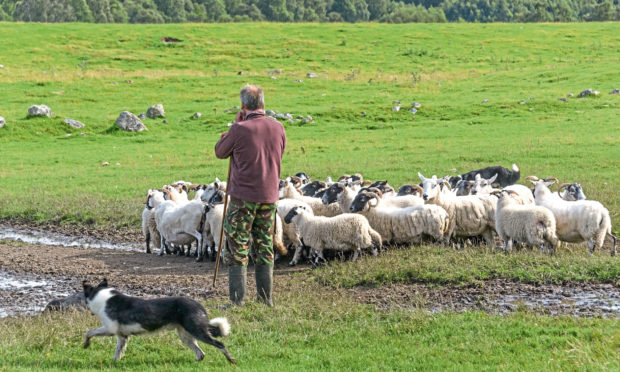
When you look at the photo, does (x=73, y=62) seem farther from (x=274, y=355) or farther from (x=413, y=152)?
(x=274, y=355)

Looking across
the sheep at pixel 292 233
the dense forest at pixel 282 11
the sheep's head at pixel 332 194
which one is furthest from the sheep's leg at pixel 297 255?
the dense forest at pixel 282 11

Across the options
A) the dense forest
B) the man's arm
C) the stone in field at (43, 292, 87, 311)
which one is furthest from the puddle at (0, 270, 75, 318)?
the dense forest

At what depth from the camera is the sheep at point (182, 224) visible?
1310cm

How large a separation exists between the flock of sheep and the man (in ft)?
11.4

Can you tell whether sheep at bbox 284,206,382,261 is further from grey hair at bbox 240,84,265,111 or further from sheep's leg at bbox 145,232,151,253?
grey hair at bbox 240,84,265,111

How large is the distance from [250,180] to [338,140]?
1978 cm

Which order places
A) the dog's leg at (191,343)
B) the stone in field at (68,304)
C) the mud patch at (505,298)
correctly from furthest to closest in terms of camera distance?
the stone in field at (68,304) → the mud patch at (505,298) → the dog's leg at (191,343)

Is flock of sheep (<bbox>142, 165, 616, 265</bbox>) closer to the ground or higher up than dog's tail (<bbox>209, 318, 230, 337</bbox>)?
closer to the ground

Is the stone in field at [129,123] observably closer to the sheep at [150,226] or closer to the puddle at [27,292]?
the sheep at [150,226]

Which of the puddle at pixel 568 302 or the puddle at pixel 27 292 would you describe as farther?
the puddle at pixel 27 292

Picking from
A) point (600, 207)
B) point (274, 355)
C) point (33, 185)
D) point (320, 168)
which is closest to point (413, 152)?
point (320, 168)

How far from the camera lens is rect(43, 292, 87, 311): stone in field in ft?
29.5

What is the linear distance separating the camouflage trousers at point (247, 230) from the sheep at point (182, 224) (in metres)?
4.75

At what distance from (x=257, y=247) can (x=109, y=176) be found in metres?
14.8
